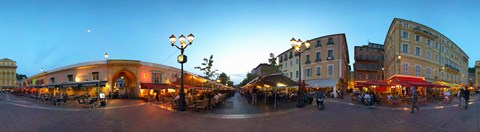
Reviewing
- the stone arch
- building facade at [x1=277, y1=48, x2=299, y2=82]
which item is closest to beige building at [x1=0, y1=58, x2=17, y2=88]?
the stone arch

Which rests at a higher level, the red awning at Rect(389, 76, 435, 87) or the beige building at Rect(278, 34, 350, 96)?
the beige building at Rect(278, 34, 350, 96)

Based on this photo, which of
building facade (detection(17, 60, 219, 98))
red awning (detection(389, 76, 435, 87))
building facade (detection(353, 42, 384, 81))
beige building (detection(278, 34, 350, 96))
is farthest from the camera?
building facade (detection(353, 42, 384, 81))

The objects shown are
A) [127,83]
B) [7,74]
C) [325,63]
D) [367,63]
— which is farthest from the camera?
[7,74]

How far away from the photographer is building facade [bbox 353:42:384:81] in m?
51.2

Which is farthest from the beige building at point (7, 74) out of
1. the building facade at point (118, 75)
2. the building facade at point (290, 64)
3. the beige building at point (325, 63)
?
the beige building at point (325, 63)

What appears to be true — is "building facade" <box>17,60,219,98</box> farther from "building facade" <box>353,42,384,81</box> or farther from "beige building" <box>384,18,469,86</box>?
"building facade" <box>353,42,384,81</box>

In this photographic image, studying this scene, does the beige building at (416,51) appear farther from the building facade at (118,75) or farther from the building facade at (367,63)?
the building facade at (118,75)

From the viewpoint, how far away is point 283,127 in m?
7.96

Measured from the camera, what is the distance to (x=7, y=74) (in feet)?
317

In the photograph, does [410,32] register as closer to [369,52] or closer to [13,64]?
[369,52]

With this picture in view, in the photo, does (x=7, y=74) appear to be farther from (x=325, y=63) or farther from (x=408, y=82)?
(x=408, y=82)

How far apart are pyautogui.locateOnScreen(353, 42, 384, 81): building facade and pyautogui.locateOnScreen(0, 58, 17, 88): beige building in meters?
122

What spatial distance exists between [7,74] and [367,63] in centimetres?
12701

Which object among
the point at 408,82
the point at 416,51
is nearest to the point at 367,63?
the point at 416,51
